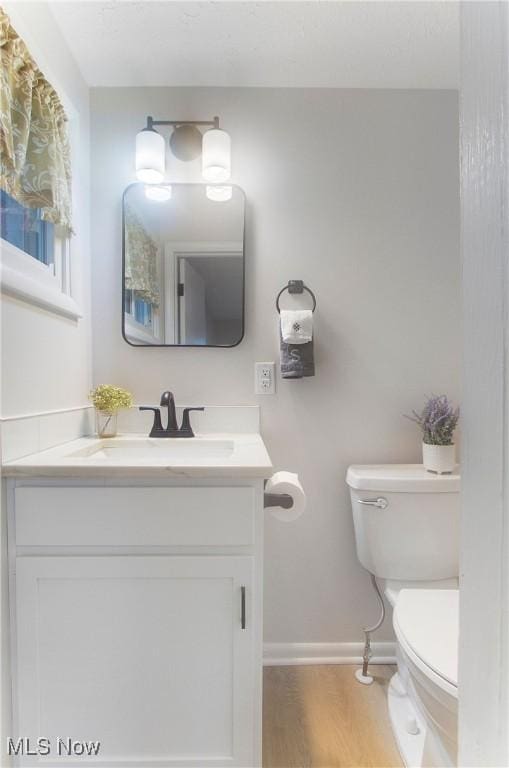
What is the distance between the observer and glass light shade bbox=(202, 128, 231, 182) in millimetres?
1340

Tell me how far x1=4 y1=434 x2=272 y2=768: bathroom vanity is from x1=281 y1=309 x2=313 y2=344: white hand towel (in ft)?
1.96

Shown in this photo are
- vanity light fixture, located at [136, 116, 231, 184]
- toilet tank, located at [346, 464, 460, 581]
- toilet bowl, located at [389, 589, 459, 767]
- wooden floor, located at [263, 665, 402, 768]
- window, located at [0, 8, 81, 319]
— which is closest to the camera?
toilet bowl, located at [389, 589, 459, 767]

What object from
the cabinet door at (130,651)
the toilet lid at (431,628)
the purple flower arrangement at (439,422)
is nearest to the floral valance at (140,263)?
the cabinet door at (130,651)

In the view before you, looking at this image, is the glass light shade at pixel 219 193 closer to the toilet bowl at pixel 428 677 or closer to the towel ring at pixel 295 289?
the towel ring at pixel 295 289

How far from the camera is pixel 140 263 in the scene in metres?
1.43

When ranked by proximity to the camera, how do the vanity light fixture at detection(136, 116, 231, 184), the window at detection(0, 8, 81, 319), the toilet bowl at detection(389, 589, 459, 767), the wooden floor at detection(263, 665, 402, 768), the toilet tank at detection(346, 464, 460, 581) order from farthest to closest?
the vanity light fixture at detection(136, 116, 231, 184)
the toilet tank at detection(346, 464, 460, 581)
the wooden floor at detection(263, 665, 402, 768)
the window at detection(0, 8, 81, 319)
the toilet bowl at detection(389, 589, 459, 767)

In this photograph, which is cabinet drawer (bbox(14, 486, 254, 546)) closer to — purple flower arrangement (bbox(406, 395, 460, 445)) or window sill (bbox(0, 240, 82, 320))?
window sill (bbox(0, 240, 82, 320))

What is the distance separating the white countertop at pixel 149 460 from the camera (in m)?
0.85

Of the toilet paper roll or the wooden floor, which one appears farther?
the wooden floor

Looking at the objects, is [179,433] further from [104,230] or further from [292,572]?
[104,230]

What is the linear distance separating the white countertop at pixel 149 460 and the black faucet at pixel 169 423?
3 cm

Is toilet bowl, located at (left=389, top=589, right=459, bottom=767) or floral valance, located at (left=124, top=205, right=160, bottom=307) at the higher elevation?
floral valance, located at (left=124, top=205, right=160, bottom=307)

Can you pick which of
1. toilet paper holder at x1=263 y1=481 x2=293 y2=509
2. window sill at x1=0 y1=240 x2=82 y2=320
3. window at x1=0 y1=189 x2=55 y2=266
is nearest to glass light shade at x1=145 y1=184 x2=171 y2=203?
window at x1=0 y1=189 x2=55 y2=266

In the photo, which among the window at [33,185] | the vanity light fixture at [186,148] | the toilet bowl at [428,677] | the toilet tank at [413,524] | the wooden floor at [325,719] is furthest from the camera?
the vanity light fixture at [186,148]
